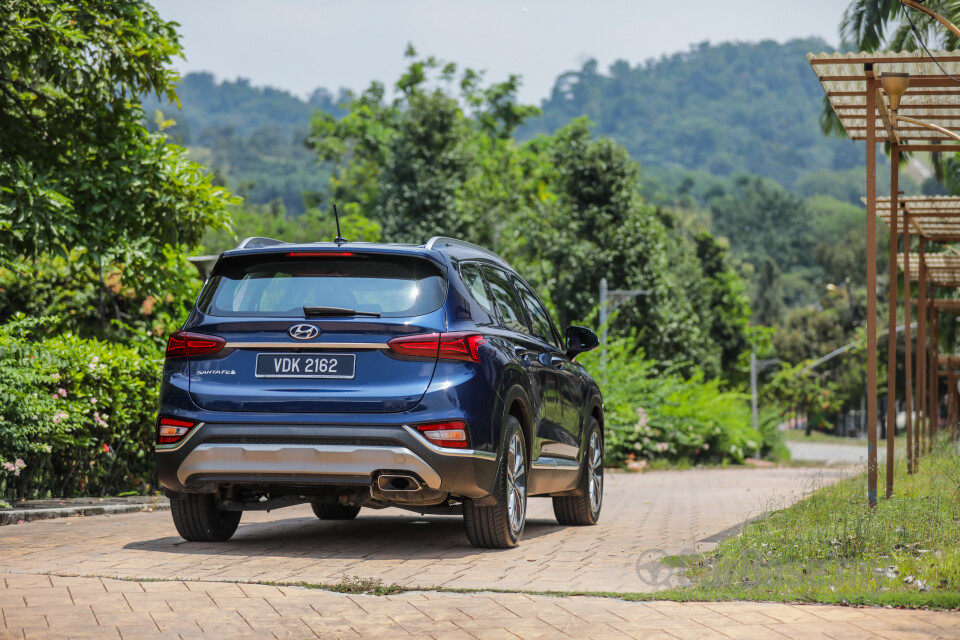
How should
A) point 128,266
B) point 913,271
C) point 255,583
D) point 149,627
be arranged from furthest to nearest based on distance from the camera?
point 913,271 → point 128,266 → point 255,583 → point 149,627

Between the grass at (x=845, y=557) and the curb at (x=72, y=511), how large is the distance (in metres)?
5.06

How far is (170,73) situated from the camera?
13.3 metres

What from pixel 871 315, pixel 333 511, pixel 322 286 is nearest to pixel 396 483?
pixel 322 286

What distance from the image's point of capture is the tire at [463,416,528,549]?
24.7 feet

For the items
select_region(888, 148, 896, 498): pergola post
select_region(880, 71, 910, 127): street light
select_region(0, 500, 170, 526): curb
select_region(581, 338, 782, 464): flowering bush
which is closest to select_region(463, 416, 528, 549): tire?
select_region(888, 148, 896, 498): pergola post

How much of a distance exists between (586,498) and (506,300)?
212 cm

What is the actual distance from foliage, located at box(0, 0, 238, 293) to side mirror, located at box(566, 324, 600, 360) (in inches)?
212

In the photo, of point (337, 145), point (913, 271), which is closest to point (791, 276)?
point (337, 145)

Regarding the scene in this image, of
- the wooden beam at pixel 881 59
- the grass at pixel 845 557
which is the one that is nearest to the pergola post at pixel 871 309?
the wooden beam at pixel 881 59

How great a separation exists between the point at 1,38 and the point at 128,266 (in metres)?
2.68

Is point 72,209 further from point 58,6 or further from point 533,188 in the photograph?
point 533,188

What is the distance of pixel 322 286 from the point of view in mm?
7422

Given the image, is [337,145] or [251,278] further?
[337,145]

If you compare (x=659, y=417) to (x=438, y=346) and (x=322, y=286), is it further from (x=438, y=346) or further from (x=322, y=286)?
(x=438, y=346)
